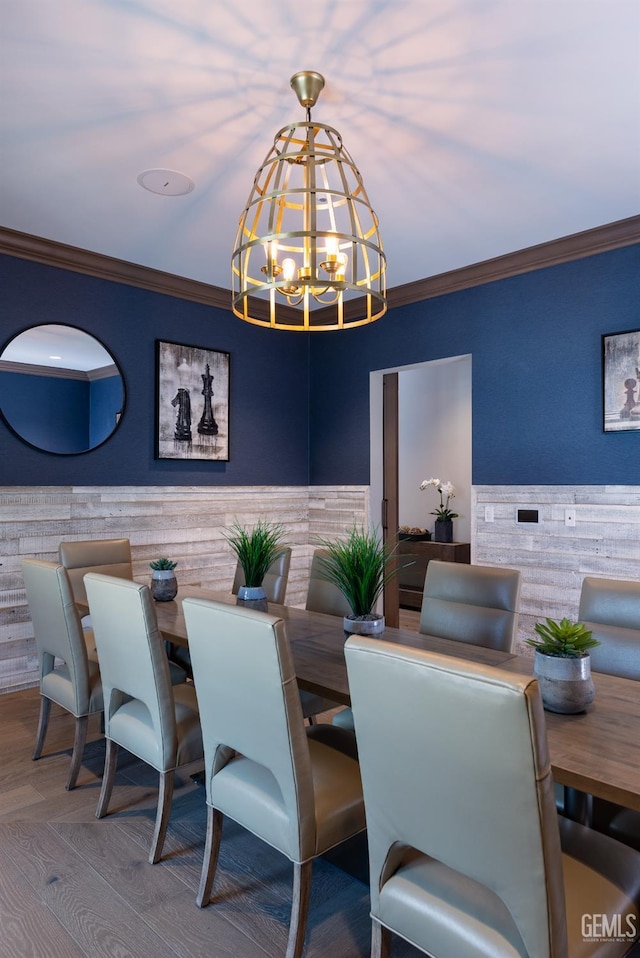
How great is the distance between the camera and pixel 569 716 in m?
1.49

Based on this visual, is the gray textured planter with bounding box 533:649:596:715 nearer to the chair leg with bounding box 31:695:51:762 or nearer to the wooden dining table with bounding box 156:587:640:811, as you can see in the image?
the wooden dining table with bounding box 156:587:640:811

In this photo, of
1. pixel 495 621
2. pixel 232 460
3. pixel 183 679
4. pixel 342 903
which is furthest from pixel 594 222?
pixel 342 903

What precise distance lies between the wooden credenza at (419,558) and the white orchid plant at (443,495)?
0.32 meters

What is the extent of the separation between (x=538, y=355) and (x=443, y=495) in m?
2.96

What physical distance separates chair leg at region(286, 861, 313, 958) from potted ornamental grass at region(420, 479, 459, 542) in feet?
15.8

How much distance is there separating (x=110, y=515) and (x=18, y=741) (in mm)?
1528

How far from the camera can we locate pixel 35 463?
3760 millimetres

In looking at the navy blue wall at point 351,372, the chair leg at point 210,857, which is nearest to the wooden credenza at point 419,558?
the navy blue wall at point 351,372

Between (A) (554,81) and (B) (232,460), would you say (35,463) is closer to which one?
(B) (232,460)

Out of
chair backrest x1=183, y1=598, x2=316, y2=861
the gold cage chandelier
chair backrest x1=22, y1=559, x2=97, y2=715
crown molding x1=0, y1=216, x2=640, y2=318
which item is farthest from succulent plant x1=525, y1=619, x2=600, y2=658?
crown molding x1=0, y1=216, x2=640, y2=318

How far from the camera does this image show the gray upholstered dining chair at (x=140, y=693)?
77.3 inches

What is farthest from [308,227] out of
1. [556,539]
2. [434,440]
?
[434,440]

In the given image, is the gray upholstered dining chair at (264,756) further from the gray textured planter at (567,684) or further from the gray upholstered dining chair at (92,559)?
the gray upholstered dining chair at (92,559)

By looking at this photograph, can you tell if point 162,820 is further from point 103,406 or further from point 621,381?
point 621,381
